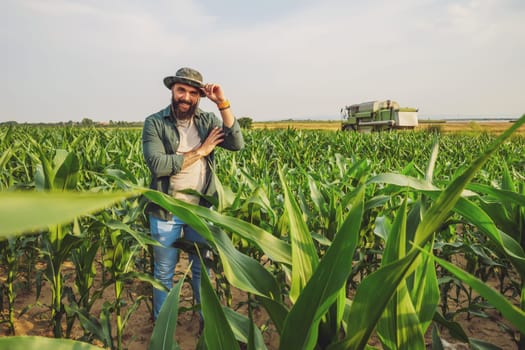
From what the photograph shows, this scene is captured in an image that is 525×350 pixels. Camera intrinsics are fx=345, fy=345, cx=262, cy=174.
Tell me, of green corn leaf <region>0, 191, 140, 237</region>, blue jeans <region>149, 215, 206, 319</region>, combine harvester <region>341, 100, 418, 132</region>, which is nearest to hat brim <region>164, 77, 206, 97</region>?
blue jeans <region>149, 215, 206, 319</region>

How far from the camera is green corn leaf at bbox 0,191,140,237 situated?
148 millimetres

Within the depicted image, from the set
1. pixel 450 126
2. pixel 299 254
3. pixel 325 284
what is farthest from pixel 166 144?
pixel 450 126

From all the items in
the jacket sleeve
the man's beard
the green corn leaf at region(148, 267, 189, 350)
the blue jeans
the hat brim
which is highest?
the hat brim

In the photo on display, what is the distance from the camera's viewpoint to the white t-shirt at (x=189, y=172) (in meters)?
2.15

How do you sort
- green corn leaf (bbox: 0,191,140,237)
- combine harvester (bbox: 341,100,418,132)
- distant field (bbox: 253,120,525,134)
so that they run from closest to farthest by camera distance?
green corn leaf (bbox: 0,191,140,237) < combine harvester (bbox: 341,100,418,132) < distant field (bbox: 253,120,525,134)

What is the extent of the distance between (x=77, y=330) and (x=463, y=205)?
235 cm

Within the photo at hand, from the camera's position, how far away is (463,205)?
76cm

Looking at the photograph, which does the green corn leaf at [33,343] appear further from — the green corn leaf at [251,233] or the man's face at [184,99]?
the man's face at [184,99]

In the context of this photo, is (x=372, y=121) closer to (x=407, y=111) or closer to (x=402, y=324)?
(x=407, y=111)

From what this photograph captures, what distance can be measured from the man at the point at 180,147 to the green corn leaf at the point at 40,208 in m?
1.86

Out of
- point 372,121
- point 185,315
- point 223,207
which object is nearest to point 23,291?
point 185,315

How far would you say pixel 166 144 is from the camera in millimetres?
2150

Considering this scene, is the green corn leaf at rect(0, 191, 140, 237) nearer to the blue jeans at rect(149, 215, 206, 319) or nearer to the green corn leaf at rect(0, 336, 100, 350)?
the green corn leaf at rect(0, 336, 100, 350)

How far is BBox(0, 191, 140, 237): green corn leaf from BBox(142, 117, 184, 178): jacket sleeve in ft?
6.11
